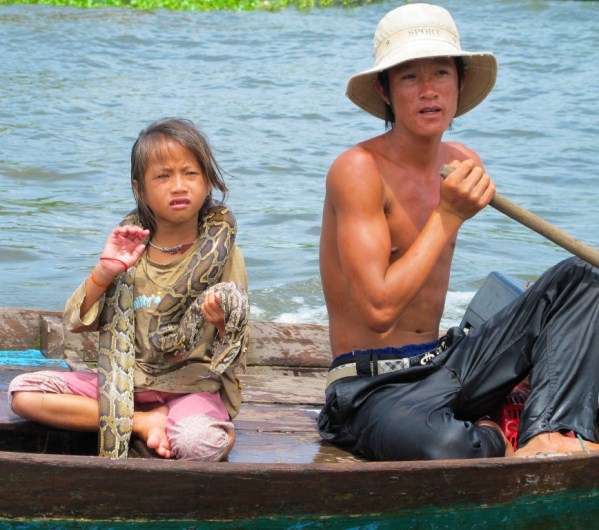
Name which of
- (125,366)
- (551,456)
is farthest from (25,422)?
(551,456)

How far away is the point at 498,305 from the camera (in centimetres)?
411

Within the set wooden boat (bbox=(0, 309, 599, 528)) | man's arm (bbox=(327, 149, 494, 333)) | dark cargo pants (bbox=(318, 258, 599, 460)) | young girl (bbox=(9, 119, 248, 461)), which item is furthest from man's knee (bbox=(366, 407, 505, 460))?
young girl (bbox=(9, 119, 248, 461))

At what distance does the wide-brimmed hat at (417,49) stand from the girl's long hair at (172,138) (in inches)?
20.4

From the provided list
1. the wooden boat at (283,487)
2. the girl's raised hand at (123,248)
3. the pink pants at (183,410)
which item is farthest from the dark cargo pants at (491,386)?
the girl's raised hand at (123,248)

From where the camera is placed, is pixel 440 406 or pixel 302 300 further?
pixel 302 300

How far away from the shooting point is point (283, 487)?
320 centimetres

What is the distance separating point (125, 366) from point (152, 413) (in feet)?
0.51

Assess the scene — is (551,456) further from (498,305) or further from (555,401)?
(498,305)

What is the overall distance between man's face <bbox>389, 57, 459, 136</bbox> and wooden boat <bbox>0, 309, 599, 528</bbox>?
96 centimetres

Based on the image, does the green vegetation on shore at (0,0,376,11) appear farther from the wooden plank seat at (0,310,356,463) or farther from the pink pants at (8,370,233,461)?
the pink pants at (8,370,233,461)

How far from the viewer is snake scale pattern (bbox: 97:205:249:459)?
3320 millimetres

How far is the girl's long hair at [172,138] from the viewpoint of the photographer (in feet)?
11.0

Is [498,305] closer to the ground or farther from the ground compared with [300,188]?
farther from the ground

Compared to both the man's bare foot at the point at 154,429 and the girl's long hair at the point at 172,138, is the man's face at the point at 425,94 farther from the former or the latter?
the man's bare foot at the point at 154,429
